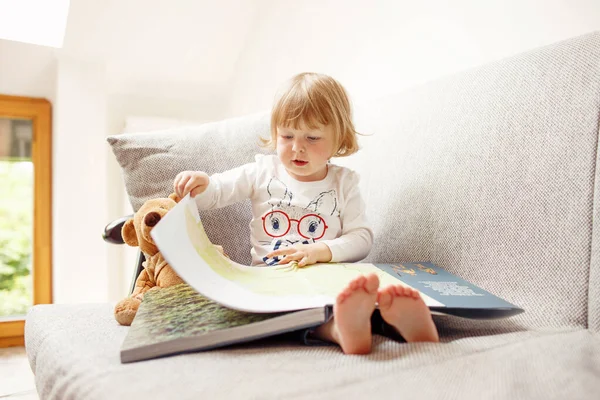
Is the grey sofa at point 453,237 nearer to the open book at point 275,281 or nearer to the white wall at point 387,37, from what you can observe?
the open book at point 275,281

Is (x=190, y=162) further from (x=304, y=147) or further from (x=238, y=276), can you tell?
(x=238, y=276)

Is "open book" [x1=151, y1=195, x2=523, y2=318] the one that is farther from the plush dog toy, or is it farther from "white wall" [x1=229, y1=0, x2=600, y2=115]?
"white wall" [x1=229, y1=0, x2=600, y2=115]

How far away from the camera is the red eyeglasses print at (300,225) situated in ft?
3.42

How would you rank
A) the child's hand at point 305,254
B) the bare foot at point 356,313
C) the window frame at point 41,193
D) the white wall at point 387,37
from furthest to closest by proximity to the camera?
1. the window frame at point 41,193
2. the white wall at point 387,37
3. the child's hand at point 305,254
4. the bare foot at point 356,313

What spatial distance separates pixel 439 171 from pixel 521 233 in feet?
0.70

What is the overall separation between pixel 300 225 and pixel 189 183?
9.4 inches

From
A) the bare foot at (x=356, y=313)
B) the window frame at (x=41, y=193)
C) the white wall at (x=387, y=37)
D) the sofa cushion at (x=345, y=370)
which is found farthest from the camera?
the window frame at (x=41, y=193)

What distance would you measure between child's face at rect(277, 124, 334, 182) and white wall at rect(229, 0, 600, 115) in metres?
0.36

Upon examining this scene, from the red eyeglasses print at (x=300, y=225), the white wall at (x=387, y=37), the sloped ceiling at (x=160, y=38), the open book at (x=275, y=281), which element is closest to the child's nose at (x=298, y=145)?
the red eyeglasses print at (x=300, y=225)

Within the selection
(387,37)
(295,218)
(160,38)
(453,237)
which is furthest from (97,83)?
(453,237)

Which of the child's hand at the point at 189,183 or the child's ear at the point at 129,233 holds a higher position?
the child's hand at the point at 189,183

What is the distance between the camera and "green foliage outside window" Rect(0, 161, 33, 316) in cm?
253

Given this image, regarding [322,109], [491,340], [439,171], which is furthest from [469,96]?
[491,340]

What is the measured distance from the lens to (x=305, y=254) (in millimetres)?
908
